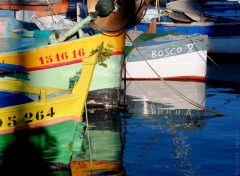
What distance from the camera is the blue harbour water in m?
11.6

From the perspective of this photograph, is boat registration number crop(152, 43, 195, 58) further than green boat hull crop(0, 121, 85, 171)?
Yes

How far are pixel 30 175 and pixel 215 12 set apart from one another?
82.2 feet

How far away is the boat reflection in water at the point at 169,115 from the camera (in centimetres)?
1245

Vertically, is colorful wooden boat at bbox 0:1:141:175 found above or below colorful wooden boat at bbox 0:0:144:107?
below

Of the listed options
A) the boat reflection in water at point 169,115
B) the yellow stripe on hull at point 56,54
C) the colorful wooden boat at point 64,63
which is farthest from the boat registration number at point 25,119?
the yellow stripe on hull at point 56,54

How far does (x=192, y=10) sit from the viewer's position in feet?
105

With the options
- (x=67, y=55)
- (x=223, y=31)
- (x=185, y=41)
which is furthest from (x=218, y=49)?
(x=67, y=55)

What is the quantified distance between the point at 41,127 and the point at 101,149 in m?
2.43

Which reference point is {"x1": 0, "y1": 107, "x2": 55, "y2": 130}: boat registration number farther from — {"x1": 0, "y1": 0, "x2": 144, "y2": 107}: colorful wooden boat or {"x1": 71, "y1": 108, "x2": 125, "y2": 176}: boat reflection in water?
{"x1": 0, "y1": 0, "x2": 144, "y2": 107}: colorful wooden boat

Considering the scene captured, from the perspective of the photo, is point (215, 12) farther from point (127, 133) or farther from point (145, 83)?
point (127, 133)

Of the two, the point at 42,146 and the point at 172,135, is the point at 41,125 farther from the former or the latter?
the point at 172,135

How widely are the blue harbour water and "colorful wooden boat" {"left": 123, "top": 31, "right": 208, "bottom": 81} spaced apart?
1410 millimetres

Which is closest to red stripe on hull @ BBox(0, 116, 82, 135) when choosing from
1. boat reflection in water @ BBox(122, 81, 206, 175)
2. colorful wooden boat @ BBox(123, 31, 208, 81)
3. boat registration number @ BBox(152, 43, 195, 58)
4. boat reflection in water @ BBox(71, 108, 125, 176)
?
boat reflection in water @ BBox(71, 108, 125, 176)

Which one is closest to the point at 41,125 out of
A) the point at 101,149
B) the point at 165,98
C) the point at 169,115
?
the point at 101,149
